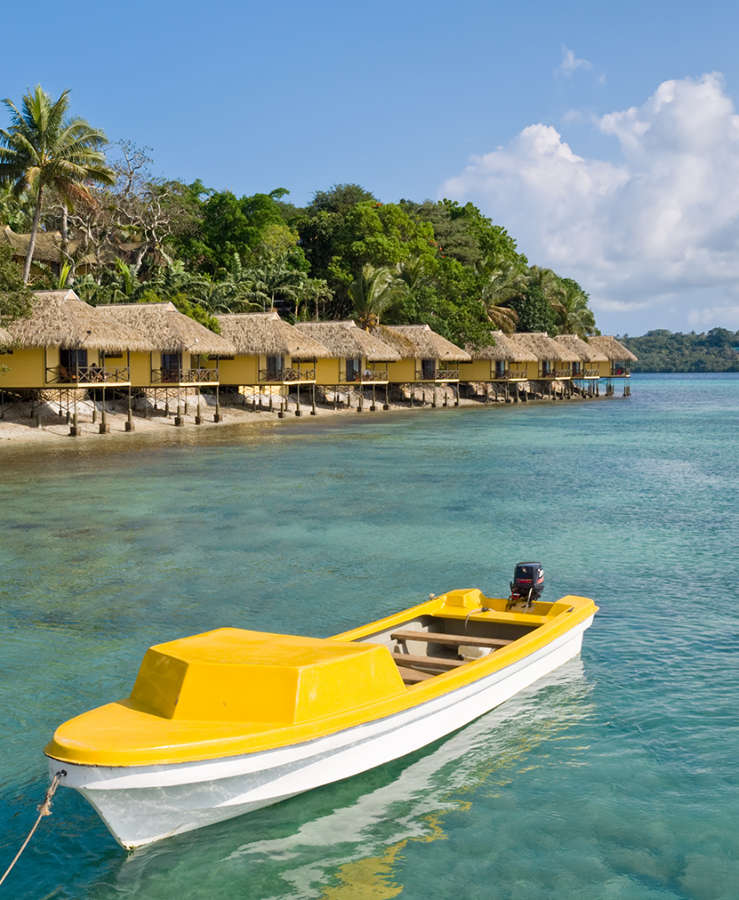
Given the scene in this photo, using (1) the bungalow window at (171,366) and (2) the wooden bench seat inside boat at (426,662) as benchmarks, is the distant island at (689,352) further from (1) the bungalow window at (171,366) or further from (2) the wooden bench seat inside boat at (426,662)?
(2) the wooden bench seat inside boat at (426,662)

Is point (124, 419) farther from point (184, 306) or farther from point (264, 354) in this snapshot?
point (264, 354)

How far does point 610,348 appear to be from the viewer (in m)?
75.2

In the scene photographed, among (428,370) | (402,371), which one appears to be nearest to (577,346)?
(428,370)

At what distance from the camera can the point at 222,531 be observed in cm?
1427

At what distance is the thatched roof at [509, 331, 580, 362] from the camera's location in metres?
62.9

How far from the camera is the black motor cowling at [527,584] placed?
26.0 feet

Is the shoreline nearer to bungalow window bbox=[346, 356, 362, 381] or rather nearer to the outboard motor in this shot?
bungalow window bbox=[346, 356, 362, 381]

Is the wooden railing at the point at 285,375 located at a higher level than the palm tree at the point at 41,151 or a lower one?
lower

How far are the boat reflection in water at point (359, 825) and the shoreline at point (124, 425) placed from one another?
70.2ft

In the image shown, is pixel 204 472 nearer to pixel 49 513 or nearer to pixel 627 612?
pixel 49 513

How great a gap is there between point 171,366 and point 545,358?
3346cm

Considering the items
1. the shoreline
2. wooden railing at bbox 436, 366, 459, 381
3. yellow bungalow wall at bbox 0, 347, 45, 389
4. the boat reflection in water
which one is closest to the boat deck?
the boat reflection in water

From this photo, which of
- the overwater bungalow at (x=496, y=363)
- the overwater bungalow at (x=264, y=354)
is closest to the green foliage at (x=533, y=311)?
the overwater bungalow at (x=496, y=363)

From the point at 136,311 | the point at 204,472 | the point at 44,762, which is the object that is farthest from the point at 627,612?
the point at 136,311
